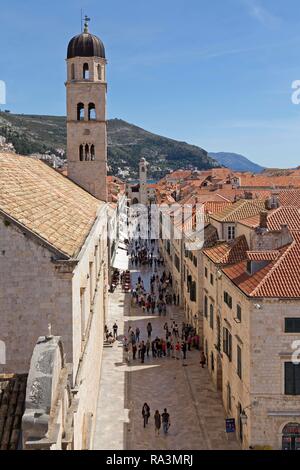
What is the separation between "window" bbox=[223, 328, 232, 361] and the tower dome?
2442cm

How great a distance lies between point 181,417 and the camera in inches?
987

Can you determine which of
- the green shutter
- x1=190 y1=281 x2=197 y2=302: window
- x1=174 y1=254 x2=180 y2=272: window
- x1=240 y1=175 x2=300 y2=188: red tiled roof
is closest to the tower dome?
x1=174 y1=254 x2=180 y2=272: window

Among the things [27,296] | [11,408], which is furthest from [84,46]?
[11,408]

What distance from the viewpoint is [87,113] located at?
42.5 m

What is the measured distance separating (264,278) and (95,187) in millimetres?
23909

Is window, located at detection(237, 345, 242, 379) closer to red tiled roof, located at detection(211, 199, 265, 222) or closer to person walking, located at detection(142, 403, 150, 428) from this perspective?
person walking, located at detection(142, 403, 150, 428)

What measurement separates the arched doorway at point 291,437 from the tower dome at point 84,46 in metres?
30.0

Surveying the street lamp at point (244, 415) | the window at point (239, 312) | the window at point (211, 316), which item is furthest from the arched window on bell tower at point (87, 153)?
the street lamp at point (244, 415)

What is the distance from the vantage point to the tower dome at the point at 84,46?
41.1m

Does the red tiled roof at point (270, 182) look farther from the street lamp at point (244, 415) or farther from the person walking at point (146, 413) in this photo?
the street lamp at point (244, 415)

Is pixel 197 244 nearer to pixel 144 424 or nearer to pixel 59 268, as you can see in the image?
pixel 144 424

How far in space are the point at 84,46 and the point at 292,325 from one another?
2859cm

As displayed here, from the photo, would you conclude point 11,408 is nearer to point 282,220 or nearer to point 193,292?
point 282,220
